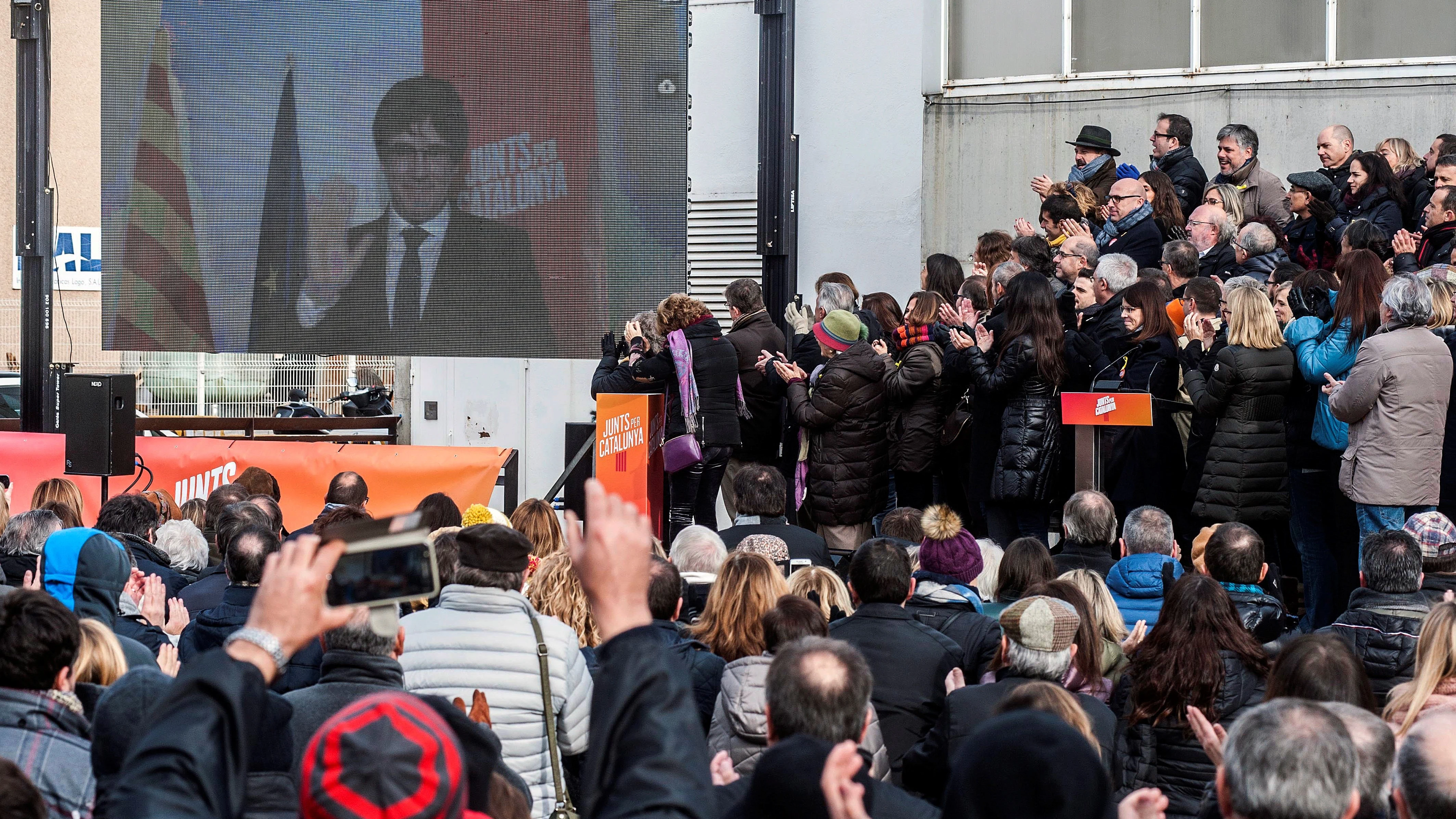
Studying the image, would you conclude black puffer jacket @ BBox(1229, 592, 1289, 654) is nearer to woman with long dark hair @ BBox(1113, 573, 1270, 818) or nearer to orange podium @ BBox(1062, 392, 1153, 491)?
woman with long dark hair @ BBox(1113, 573, 1270, 818)

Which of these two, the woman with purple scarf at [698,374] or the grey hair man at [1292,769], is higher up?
the woman with purple scarf at [698,374]

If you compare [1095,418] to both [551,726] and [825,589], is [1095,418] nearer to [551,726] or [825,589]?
[825,589]

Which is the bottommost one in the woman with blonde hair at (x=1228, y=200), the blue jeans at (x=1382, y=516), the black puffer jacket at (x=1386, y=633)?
the black puffer jacket at (x=1386, y=633)

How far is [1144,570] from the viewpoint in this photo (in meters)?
5.29

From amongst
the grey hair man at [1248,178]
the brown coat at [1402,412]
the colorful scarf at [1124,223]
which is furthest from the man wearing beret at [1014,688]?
the grey hair man at [1248,178]

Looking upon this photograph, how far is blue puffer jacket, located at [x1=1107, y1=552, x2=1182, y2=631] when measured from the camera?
5.24 metres

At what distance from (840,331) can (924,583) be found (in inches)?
139

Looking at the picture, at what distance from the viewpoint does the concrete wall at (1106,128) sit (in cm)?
1072

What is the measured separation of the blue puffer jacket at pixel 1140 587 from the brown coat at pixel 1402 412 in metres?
1.55

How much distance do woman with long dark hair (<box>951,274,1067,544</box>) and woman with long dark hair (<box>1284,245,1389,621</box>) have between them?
3.68 ft

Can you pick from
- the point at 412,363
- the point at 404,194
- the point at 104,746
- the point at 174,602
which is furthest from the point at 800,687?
the point at 412,363

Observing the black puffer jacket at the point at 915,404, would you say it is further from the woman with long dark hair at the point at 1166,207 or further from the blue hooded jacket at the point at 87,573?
the blue hooded jacket at the point at 87,573

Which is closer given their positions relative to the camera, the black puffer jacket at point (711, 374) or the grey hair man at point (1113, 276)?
the grey hair man at point (1113, 276)

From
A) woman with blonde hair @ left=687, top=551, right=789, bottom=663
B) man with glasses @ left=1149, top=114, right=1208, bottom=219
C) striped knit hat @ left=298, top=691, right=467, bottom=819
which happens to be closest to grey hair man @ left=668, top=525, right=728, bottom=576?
woman with blonde hair @ left=687, top=551, right=789, bottom=663
